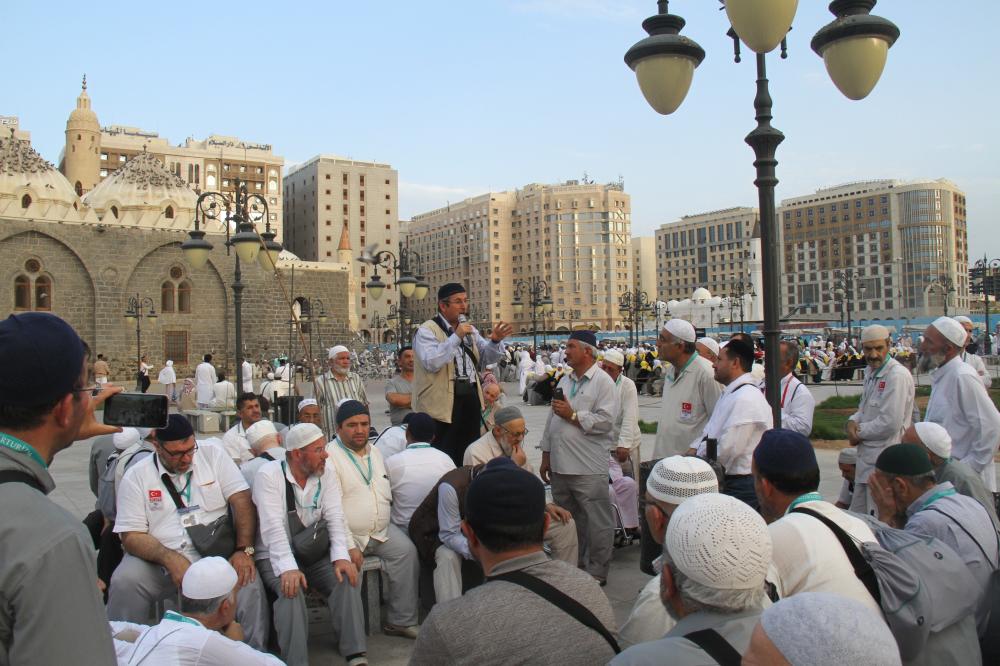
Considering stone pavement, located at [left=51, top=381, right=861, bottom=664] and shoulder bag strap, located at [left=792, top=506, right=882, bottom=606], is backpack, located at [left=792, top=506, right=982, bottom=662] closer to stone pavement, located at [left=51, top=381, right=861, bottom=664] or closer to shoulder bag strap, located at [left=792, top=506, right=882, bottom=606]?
shoulder bag strap, located at [left=792, top=506, right=882, bottom=606]

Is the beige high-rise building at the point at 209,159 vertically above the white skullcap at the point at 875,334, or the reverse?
the beige high-rise building at the point at 209,159

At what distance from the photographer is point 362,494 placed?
4.66 m

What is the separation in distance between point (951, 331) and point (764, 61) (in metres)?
2.18

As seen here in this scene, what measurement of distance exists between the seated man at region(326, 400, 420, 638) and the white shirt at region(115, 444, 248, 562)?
651mm

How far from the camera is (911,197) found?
105688 mm

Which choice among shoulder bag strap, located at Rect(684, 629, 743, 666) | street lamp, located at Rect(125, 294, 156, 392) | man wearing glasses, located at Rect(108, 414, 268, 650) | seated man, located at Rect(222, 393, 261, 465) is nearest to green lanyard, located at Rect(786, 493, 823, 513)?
shoulder bag strap, located at Rect(684, 629, 743, 666)

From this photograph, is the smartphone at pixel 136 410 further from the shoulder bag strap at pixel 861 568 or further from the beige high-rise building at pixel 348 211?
the beige high-rise building at pixel 348 211

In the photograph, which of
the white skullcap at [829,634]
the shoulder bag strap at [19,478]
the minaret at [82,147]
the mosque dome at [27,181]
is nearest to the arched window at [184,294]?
the mosque dome at [27,181]

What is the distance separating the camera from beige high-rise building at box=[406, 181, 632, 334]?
351ft

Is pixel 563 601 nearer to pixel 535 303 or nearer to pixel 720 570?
pixel 720 570

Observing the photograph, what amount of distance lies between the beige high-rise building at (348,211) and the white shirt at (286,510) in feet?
261

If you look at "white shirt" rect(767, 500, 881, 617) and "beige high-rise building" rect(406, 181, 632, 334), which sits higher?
"beige high-rise building" rect(406, 181, 632, 334)

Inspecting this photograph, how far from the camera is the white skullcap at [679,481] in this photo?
9.12ft

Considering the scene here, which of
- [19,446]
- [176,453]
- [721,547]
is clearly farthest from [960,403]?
[19,446]
